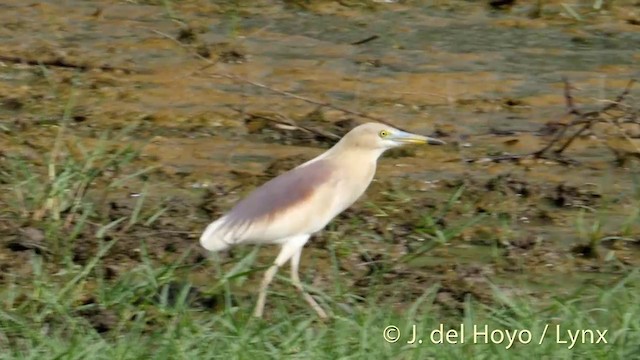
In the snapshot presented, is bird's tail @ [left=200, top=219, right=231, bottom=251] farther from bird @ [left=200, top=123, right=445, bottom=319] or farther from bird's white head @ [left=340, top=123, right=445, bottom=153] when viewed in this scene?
bird's white head @ [left=340, top=123, right=445, bottom=153]

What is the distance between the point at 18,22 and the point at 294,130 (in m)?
2.65

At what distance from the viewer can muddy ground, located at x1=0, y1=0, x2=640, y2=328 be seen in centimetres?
654

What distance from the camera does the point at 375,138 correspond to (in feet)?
20.5

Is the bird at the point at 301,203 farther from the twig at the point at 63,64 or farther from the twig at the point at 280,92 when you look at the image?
the twig at the point at 63,64

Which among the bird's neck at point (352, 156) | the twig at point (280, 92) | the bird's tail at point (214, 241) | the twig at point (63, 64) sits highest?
the bird's neck at point (352, 156)

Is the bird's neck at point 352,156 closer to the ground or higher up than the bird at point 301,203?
higher up

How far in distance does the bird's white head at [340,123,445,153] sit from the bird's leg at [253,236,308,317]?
48 cm

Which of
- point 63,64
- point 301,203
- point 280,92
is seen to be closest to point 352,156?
point 301,203

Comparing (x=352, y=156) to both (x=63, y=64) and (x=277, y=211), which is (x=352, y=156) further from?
(x=63, y=64)

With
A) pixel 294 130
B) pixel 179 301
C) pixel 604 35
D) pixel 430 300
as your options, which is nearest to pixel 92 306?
pixel 179 301

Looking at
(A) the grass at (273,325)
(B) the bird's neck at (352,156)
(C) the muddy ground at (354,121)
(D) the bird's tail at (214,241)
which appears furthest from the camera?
(C) the muddy ground at (354,121)

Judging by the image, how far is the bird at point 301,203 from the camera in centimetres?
577

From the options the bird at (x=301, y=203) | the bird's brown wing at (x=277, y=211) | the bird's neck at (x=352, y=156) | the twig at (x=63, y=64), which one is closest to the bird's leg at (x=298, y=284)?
the bird at (x=301, y=203)

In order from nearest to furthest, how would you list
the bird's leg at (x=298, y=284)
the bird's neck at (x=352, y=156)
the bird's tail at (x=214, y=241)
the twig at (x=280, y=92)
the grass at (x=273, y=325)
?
the grass at (x=273, y=325), the bird's leg at (x=298, y=284), the bird's tail at (x=214, y=241), the bird's neck at (x=352, y=156), the twig at (x=280, y=92)
